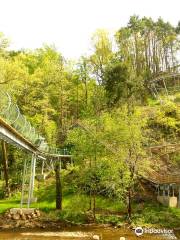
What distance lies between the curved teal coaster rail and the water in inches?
287

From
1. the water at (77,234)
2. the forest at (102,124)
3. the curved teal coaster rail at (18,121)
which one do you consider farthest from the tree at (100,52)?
the water at (77,234)

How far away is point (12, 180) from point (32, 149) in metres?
12.9

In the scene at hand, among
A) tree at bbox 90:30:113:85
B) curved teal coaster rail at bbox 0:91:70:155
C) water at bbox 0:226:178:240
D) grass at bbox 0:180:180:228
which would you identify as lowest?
water at bbox 0:226:178:240

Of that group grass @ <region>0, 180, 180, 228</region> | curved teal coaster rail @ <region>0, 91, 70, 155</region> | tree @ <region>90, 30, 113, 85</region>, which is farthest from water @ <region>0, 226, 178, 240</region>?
tree @ <region>90, 30, 113, 85</region>

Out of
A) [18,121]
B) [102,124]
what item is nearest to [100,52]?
[102,124]

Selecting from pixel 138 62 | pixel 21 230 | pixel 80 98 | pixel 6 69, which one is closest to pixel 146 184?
pixel 21 230

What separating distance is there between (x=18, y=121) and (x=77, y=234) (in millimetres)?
9270

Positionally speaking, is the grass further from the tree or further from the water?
the tree

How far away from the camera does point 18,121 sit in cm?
2803

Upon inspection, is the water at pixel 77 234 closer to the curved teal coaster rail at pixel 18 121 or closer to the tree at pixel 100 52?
the curved teal coaster rail at pixel 18 121

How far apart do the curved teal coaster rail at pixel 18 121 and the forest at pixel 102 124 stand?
2.74 feet

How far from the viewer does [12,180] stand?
47281mm

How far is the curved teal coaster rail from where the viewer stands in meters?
22.8

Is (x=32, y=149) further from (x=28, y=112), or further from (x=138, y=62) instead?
(x=138, y=62)
